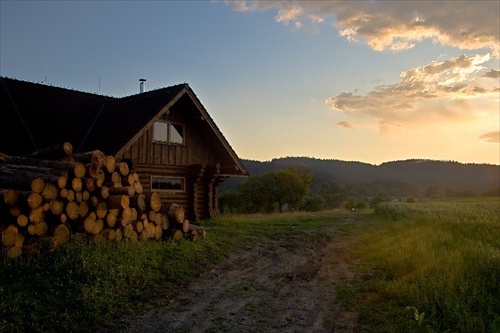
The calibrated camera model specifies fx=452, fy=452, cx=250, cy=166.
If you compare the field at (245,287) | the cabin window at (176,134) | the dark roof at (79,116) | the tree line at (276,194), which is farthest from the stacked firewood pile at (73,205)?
the tree line at (276,194)

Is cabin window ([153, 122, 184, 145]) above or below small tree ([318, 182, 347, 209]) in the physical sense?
above

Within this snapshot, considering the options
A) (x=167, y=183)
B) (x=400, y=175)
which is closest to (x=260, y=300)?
(x=167, y=183)

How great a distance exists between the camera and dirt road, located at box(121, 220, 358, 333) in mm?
8508

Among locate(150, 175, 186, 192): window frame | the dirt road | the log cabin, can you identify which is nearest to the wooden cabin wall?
the log cabin

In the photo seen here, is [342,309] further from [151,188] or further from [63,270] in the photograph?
[151,188]

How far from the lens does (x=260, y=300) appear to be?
1016 centimetres

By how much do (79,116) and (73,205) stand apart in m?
10.7

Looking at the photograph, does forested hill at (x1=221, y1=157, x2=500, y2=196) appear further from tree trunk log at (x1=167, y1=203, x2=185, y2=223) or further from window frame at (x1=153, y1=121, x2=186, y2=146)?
tree trunk log at (x1=167, y1=203, x2=185, y2=223)

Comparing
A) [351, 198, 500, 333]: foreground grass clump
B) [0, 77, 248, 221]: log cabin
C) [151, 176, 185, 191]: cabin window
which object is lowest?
[351, 198, 500, 333]: foreground grass clump

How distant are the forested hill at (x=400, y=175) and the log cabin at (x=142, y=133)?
91680mm

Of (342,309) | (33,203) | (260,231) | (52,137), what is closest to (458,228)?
(260,231)

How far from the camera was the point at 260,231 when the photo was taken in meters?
20.7

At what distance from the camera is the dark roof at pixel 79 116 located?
18905 millimetres

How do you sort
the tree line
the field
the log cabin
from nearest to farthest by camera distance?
the field, the log cabin, the tree line
